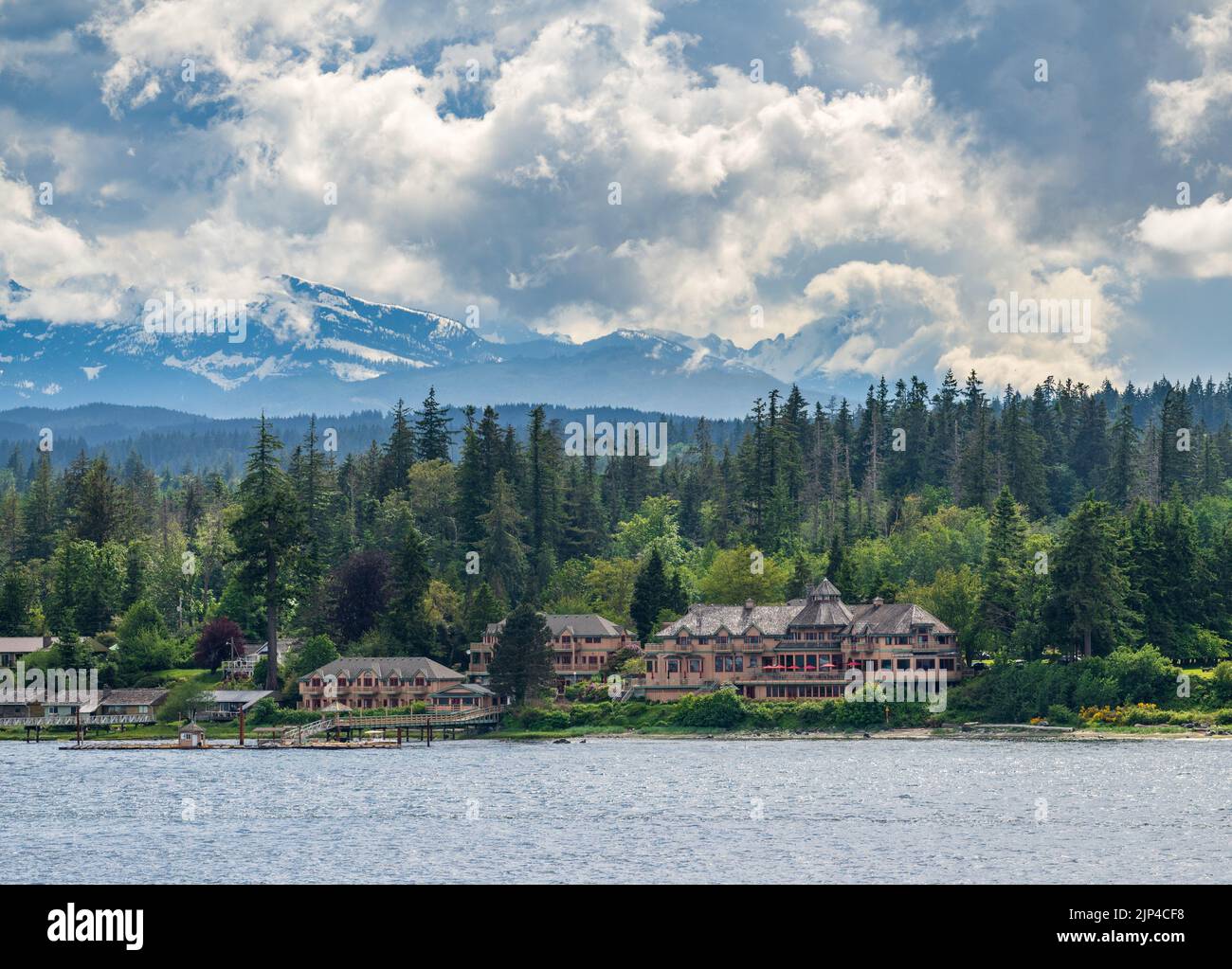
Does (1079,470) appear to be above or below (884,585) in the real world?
above

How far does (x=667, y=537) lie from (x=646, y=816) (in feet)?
297

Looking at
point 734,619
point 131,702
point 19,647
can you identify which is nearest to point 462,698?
point 734,619

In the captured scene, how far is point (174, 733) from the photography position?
123 metres

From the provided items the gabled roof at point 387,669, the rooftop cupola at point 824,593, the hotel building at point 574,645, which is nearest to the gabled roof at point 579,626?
the hotel building at point 574,645

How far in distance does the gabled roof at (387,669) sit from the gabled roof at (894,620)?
3130cm

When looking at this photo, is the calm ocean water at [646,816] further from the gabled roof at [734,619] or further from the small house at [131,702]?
the small house at [131,702]

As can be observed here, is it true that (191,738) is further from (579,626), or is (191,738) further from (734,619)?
(734,619)

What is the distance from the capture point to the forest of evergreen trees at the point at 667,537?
114312mm
